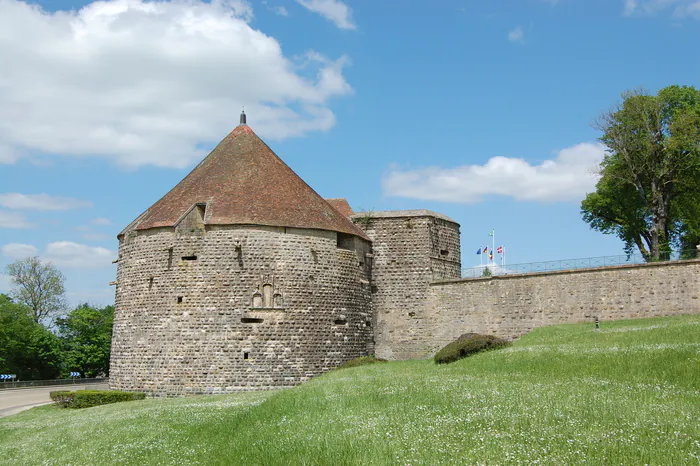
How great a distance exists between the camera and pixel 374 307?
105ft

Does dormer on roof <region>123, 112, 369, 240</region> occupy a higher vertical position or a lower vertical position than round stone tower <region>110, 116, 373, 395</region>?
higher

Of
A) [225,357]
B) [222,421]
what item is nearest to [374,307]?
[225,357]

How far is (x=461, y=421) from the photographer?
30.9ft

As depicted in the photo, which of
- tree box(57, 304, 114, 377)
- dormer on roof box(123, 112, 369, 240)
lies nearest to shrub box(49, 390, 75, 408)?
dormer on roof box(123, 112, 369, 240)

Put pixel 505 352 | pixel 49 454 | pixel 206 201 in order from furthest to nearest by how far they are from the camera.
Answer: pixel 206 201 < pixel 505 352 < pixel 49 454

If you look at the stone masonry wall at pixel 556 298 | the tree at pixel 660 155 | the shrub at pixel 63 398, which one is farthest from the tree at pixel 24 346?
the tree at pixel 660 155

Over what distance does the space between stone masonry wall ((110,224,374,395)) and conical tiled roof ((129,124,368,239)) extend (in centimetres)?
51

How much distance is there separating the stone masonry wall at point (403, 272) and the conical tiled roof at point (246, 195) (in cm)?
141

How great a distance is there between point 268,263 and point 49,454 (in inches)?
580

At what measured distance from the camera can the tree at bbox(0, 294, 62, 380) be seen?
53.1 meters

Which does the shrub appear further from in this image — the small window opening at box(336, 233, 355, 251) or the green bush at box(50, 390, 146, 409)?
the small window opening at box(336, 233, 355, 251)

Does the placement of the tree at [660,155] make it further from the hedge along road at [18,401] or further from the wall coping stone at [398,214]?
the hedge along road at [18,401]

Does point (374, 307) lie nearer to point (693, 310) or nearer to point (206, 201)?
point (206, 201)

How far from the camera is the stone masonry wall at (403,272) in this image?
104ft
